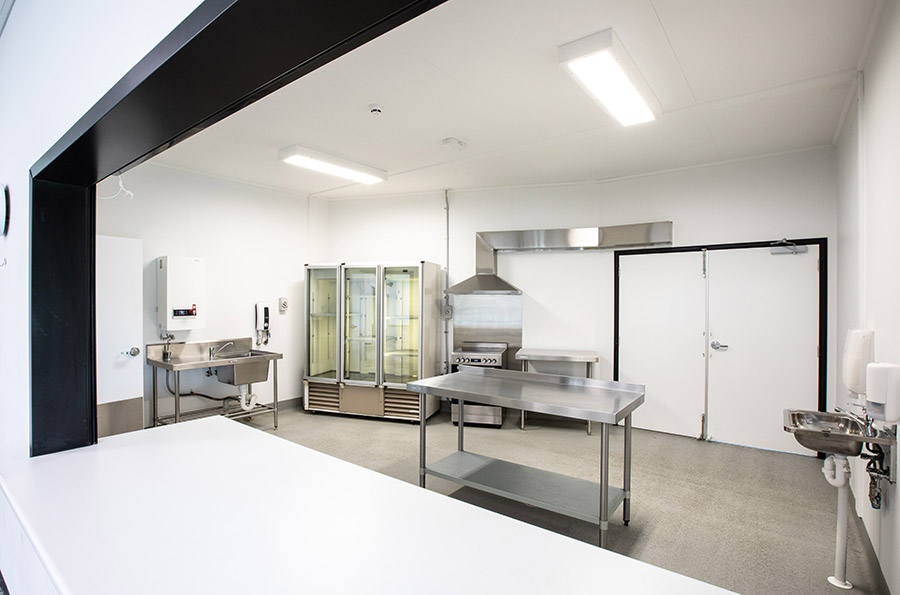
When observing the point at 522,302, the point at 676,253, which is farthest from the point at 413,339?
the point at 676,253

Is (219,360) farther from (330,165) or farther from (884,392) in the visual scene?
(884,392)

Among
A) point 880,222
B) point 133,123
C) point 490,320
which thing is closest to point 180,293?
point 490,320

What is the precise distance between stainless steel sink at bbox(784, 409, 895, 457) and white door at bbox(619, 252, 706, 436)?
81.0 inches

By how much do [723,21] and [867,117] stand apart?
121cm

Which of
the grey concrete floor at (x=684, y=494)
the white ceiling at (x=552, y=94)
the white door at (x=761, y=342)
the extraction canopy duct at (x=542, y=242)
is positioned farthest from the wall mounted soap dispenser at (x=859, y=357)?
the extraction canopy duct at (x=542, y=242)

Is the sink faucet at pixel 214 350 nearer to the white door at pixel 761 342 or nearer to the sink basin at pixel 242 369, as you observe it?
the sink basin at pixel 242 369

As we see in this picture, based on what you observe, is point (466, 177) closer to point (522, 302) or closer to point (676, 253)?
point (522, 302)

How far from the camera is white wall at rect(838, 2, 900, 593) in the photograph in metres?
2.05

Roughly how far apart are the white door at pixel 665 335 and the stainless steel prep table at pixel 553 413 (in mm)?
2062

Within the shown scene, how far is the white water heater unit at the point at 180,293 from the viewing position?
4.49 metres

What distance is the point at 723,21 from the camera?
230cm

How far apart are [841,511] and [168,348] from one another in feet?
18.0

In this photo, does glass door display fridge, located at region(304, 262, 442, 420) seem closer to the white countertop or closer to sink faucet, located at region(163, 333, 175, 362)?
sink faucet, located at region(163, 333, 175, 362)

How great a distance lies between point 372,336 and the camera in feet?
19.0
